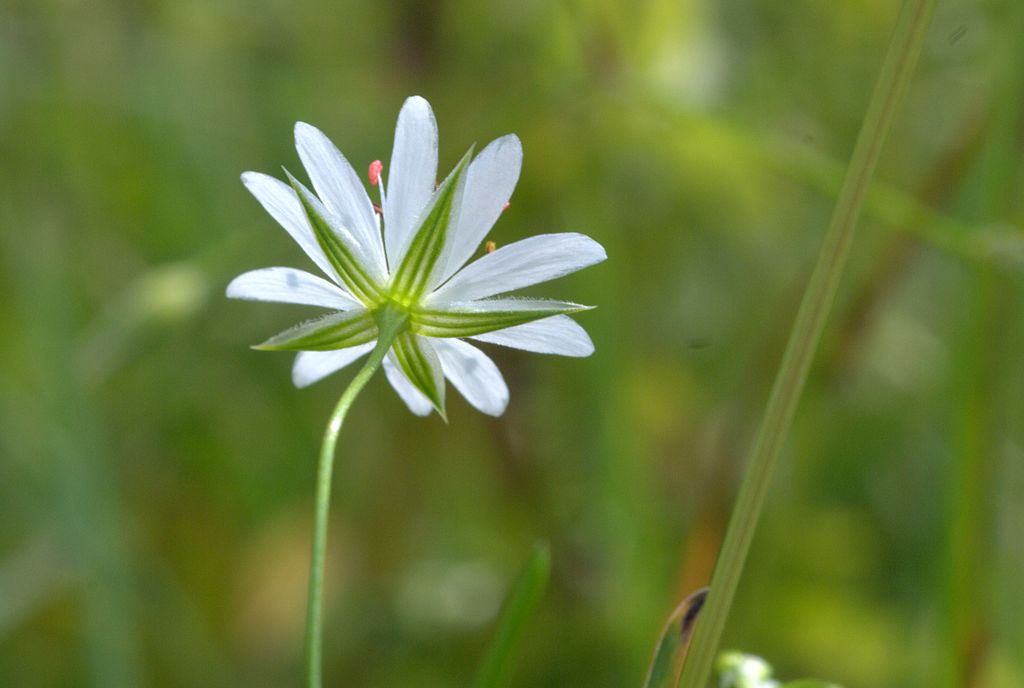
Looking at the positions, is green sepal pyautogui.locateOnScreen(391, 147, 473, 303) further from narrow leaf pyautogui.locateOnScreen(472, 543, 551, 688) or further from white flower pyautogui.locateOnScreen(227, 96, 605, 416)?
narrow leaf pyautogui.locateOnScreen(472, 543, 551, 688)

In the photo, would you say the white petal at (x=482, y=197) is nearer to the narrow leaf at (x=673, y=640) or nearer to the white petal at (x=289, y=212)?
the white petal at (x=289, y=212)

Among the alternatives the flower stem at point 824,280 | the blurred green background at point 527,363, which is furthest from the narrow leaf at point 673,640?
the blurred green background at point 527,363

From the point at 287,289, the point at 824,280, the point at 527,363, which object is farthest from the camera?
the point at 527,363

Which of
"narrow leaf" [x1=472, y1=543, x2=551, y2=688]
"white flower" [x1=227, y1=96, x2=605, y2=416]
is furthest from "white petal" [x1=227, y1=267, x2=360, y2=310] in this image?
"narrow leaf" [x1=472, y1=543, x2=551, y2=688]

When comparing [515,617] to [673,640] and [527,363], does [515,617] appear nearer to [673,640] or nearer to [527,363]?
[673,640]

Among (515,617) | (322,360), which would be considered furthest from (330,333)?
(515,617)

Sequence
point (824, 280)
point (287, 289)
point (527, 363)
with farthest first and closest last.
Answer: point (527, 363), point (287, 289), point (824, 280)
